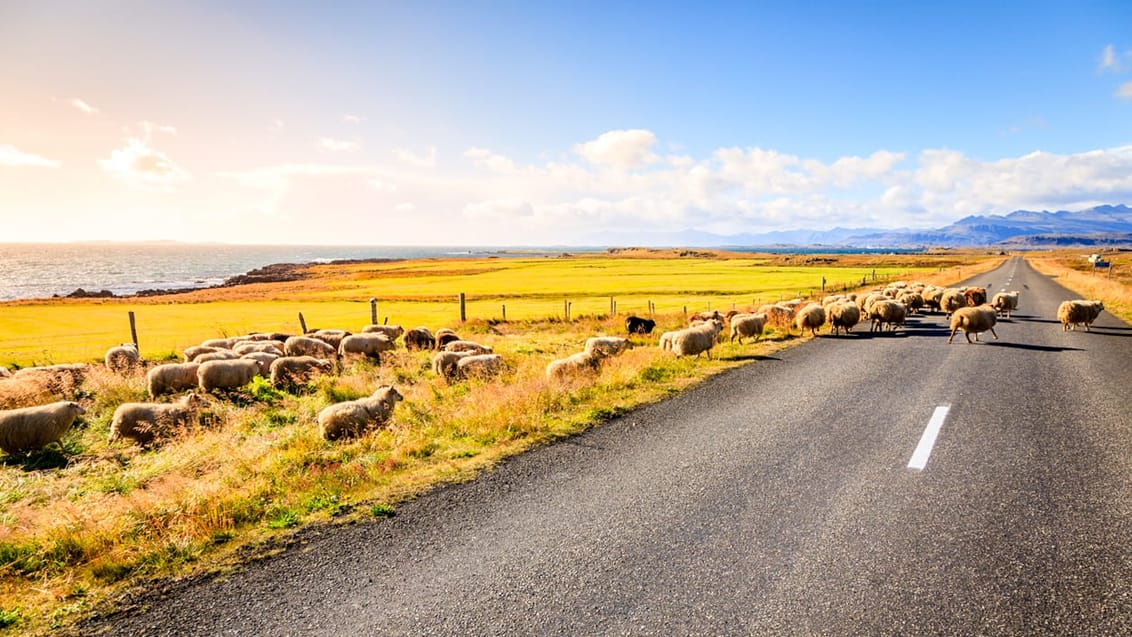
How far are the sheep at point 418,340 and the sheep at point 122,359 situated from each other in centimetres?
992

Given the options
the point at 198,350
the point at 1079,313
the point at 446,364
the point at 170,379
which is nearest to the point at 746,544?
the point at 446,364

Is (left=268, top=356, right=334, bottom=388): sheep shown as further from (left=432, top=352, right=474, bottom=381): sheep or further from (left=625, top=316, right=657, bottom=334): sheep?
(left=625, top=316, right=657, bottom=334): sheep

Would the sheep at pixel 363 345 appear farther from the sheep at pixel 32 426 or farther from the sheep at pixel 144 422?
the sheep at pixel 32 426

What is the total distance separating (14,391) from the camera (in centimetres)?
1342

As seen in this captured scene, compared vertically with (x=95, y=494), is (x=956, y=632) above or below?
above

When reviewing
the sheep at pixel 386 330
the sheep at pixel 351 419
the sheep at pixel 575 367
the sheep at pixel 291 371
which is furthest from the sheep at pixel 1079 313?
the sheep at pixel 386 330

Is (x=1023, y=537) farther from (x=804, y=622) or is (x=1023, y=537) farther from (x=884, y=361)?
(x=884, y=361)

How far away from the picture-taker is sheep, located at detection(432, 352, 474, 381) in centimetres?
1645

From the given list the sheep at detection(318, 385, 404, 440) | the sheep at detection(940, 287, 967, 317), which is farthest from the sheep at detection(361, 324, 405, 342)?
the sheep at detection(940, 287, 967, 317)

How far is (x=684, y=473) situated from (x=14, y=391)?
17.8 m

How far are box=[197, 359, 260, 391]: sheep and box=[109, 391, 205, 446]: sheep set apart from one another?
12.1ft

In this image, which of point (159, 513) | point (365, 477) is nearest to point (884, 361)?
point (365, 477)

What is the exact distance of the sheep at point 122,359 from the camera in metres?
18.0

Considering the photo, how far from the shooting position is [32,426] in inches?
414
